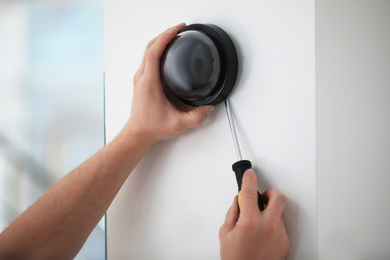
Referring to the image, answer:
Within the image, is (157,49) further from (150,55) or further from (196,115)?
(196,115)

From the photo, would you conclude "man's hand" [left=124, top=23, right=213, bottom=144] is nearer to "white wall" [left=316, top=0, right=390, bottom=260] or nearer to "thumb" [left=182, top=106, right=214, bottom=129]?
"thumb" [left=182, top=106, right=214, bottom=129]

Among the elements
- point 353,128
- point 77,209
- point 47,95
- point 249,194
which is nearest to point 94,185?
point 77,209

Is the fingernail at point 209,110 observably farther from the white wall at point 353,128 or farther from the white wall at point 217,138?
the white wall at point 353,128

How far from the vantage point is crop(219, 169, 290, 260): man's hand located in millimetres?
388

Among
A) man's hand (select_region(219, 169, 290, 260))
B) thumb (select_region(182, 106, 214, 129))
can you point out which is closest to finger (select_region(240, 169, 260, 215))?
man's hand (select_region(219, 169, 290, 260))

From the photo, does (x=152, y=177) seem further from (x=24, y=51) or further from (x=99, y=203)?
(x=24, y=51)

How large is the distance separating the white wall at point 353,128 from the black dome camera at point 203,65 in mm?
132

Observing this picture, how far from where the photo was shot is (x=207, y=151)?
19.9 inches

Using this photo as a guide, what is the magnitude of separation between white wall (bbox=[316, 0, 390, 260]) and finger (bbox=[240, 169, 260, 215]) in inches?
3.7

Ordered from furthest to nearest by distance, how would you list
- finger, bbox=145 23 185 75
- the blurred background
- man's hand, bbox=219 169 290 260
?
the blurred background
finger, bbox=145 23 185 75
man's hand, bbox=219 169 290 260

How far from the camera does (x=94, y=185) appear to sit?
1.76 ft

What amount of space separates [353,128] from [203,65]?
0.99ft

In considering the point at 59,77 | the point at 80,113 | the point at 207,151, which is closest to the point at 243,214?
the point at 207,151

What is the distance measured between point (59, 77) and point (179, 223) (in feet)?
2.64
